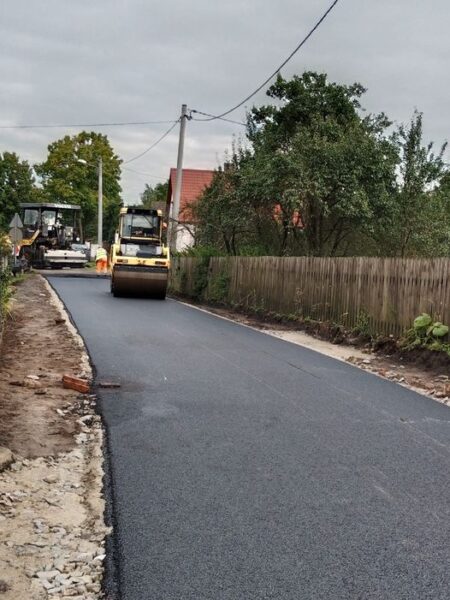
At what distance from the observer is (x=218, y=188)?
25.2 m

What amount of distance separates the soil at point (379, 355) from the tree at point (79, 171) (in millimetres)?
54239

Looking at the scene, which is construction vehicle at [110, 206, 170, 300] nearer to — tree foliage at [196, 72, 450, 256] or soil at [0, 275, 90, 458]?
tree foliage at [196, 72, 450, 256]

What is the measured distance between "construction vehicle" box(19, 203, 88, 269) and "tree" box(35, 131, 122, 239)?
80.4ft

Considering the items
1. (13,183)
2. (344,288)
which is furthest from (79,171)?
(344,288)

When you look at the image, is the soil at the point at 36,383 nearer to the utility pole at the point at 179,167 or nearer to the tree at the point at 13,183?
the utility pole at the point at 179,167

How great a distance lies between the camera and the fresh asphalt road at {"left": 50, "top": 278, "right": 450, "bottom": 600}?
3.46 metres

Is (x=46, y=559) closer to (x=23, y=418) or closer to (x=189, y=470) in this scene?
(x=189, y=470)

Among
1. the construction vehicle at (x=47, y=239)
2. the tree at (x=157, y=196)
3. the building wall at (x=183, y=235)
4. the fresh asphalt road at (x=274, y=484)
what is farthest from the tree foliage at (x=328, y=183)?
the tree at (x=157, y=196)

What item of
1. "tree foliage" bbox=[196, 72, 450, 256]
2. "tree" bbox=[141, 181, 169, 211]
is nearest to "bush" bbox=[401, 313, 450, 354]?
"tree foliage" bbox=[196, 72, 450, 256]

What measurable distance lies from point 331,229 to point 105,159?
53327 millimetres

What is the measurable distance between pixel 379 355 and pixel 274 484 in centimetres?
775

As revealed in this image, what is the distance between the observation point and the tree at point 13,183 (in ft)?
221

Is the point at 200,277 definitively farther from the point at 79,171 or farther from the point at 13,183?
the point at 13,183

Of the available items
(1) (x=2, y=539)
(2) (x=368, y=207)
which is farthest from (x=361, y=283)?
(1) (x=2, y=539)
